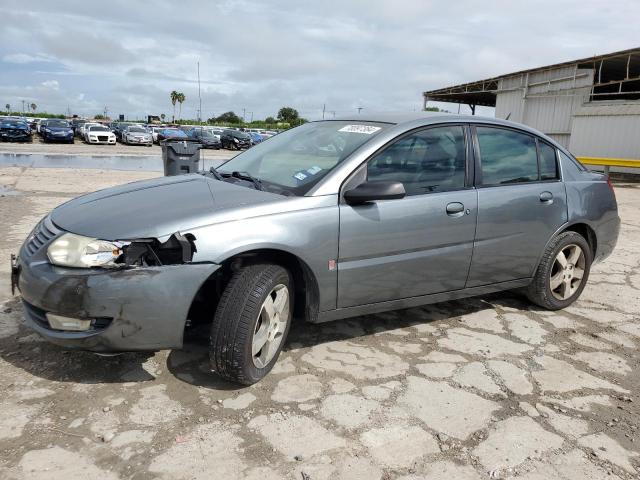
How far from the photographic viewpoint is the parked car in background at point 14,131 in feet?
94.3

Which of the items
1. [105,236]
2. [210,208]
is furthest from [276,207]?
[105,236]

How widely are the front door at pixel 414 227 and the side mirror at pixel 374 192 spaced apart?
7cm

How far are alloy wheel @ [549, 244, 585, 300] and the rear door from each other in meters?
0.29

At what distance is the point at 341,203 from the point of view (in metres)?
3.10

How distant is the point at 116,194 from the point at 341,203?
144 cm

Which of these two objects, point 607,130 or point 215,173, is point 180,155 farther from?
point 607,130

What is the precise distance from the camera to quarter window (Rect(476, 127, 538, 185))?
382 centimetres

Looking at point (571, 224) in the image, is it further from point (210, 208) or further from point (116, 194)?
point (116, 194)

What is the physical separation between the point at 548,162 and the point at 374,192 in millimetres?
1996

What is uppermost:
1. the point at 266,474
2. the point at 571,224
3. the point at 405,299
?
the point at 571,224

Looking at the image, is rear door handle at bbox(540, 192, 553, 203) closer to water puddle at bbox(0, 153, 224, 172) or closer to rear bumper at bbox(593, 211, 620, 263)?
rear bumper at bbox(593, 211, 620, 263)

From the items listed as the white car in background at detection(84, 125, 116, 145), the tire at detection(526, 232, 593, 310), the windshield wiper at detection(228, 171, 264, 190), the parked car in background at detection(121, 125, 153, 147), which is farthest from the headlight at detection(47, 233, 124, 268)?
the parked car in background at detection(121, 125, 153, 147)

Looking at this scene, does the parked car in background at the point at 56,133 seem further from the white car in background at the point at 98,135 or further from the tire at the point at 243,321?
the tire at the point at 243,321

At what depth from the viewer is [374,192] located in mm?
3043
